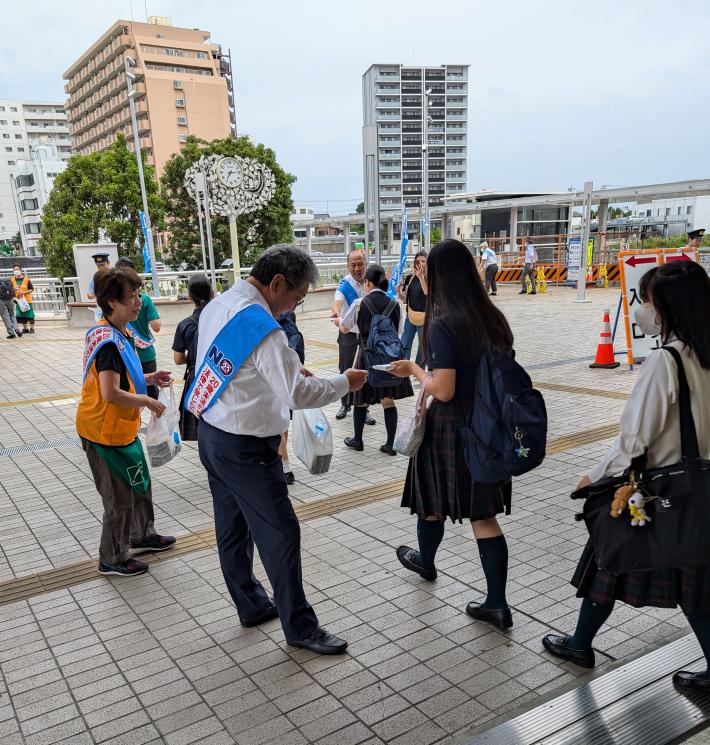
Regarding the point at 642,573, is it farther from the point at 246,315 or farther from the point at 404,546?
the point at 246,315

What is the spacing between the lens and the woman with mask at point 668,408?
6.85ft

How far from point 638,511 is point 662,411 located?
36 cm

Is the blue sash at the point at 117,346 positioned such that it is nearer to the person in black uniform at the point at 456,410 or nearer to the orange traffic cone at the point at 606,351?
the person in black uniform at the point at 456,410

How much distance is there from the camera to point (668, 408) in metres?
2.10

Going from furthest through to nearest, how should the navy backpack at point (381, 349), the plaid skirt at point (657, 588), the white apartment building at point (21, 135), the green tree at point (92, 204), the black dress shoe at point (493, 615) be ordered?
1. the white apartment building at point (21, 135)
2. the green tree at point (92, 204)
3. the navy backpack at point (381, 349)
4. the black dress shoe at point (493, 615)
5. the plaid skirt at point (657, 588)

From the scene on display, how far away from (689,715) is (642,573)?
0.61 metres

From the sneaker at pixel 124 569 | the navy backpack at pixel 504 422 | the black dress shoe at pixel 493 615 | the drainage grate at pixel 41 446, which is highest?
the navy backpack at pixel 504 422

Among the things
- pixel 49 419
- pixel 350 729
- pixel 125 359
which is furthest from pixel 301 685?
pixel 49 419

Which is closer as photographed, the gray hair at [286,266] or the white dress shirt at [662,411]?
the white dress shirt at [662,411]

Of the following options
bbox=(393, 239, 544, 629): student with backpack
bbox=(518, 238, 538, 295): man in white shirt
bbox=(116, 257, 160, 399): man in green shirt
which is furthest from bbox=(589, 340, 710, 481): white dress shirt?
bbox=(518, 238, 538, 295): man in white shirt

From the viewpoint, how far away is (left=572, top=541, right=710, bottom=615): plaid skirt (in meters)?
2.19

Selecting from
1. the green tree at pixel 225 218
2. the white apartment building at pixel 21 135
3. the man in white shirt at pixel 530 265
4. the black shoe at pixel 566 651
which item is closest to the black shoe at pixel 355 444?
the black shoe at pixel 566 651

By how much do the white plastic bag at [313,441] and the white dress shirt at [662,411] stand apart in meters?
1.42

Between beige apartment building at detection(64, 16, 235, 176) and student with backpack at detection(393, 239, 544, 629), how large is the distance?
229ft
